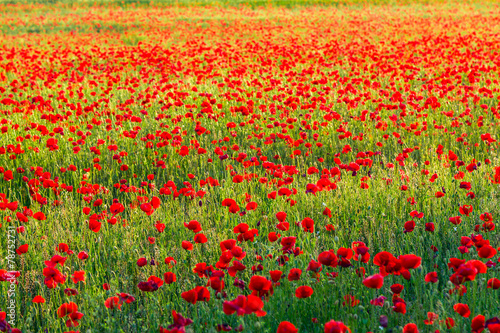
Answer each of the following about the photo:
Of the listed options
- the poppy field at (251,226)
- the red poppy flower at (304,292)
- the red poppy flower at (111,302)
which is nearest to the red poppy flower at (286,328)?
the poppy field at (251,226)

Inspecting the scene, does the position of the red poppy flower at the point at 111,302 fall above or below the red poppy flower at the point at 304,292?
below

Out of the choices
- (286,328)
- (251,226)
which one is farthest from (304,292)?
(251,226)

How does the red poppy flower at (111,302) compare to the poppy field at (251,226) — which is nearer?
the red poppy flower at (111,302)

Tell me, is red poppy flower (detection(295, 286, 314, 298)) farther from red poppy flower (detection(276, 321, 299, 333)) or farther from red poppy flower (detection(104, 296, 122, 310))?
red poppy flower (detection(104, 296, 122, 310))

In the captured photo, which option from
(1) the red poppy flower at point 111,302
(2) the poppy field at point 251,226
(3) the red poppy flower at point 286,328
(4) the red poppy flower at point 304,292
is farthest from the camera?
(2) the poppy field at point 251,226

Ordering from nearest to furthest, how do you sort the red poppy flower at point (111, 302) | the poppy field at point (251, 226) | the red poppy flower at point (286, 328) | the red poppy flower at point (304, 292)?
the red poppy flower at point (286, 328) → the red poppy flower at point (304, 292) → the red poppy flower at point (111, 302) → the poppy field at point (251, 226)

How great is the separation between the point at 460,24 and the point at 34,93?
15.5 meters

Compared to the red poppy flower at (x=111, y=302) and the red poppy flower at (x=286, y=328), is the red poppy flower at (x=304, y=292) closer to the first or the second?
the red poppy flower at (x=286, y=328)

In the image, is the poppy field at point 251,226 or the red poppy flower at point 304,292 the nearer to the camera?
the red poppy flower at point 304,292

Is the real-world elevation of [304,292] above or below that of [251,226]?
above

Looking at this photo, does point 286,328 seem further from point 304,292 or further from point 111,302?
point 111,302

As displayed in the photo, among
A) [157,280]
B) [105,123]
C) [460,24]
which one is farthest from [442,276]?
[460,24]

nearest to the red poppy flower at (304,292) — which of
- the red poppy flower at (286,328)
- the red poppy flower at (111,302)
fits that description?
the red poppy flower at (286,328)

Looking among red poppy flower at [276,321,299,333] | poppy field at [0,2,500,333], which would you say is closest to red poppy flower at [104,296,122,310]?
poppy field at [0,2,500,333]
